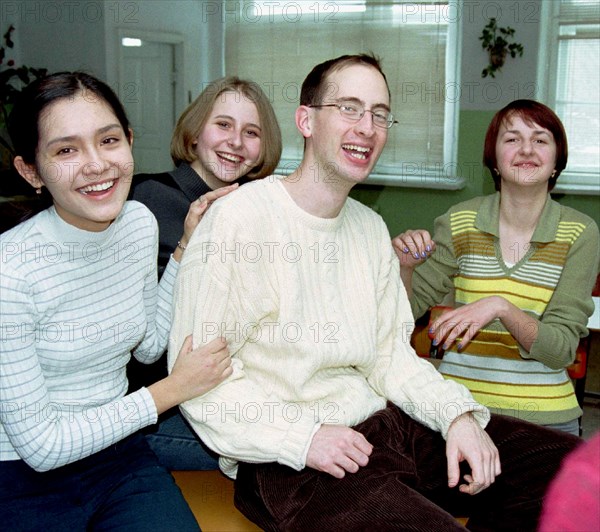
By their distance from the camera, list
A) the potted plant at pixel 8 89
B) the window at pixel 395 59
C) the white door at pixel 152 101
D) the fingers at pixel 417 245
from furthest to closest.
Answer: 1. the white door at pixel 152 101
2. the window at pixel 395 59
3. the potted plant at pixel 8 89
4. the fingers at pixel 417 245

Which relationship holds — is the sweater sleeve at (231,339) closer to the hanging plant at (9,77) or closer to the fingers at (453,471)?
the fingers at (453,471)

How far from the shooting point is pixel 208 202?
175 centimetres

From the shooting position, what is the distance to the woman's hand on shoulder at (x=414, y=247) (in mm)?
1910

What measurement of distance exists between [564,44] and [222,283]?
4.54 meters

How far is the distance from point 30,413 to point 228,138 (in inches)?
46.3

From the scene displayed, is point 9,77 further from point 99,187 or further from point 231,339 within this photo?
point 231,339

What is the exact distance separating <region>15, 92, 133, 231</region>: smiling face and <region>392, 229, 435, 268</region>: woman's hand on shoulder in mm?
783

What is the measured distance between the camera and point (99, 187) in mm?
1436

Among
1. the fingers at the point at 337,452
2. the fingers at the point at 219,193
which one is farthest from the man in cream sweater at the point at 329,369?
the fingers at the point at 219,193

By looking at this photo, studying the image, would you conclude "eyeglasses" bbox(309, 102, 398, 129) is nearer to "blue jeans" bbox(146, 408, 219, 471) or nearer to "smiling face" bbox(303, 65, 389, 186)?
"smiling face" bbox(303, 65, 389, 186)

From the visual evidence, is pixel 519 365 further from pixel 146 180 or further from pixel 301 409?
pixel 146 180

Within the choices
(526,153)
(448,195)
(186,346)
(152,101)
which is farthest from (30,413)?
(152,101)

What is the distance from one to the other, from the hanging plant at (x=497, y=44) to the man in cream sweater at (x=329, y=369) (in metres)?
3.91

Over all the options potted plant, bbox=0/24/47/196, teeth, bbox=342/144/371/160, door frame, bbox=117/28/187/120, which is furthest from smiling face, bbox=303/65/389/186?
door frame, bbox=117/28/187/120
